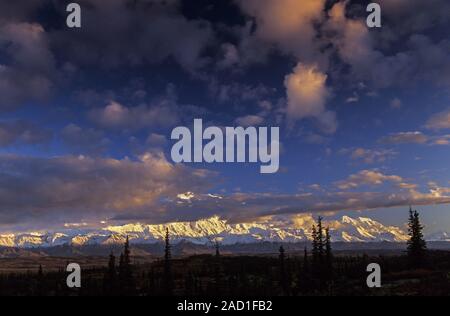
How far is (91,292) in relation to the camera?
12019 cm

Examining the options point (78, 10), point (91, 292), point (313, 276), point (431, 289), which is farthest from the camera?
point (91, 292)

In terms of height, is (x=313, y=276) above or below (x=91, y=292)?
above

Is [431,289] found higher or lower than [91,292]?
higher
